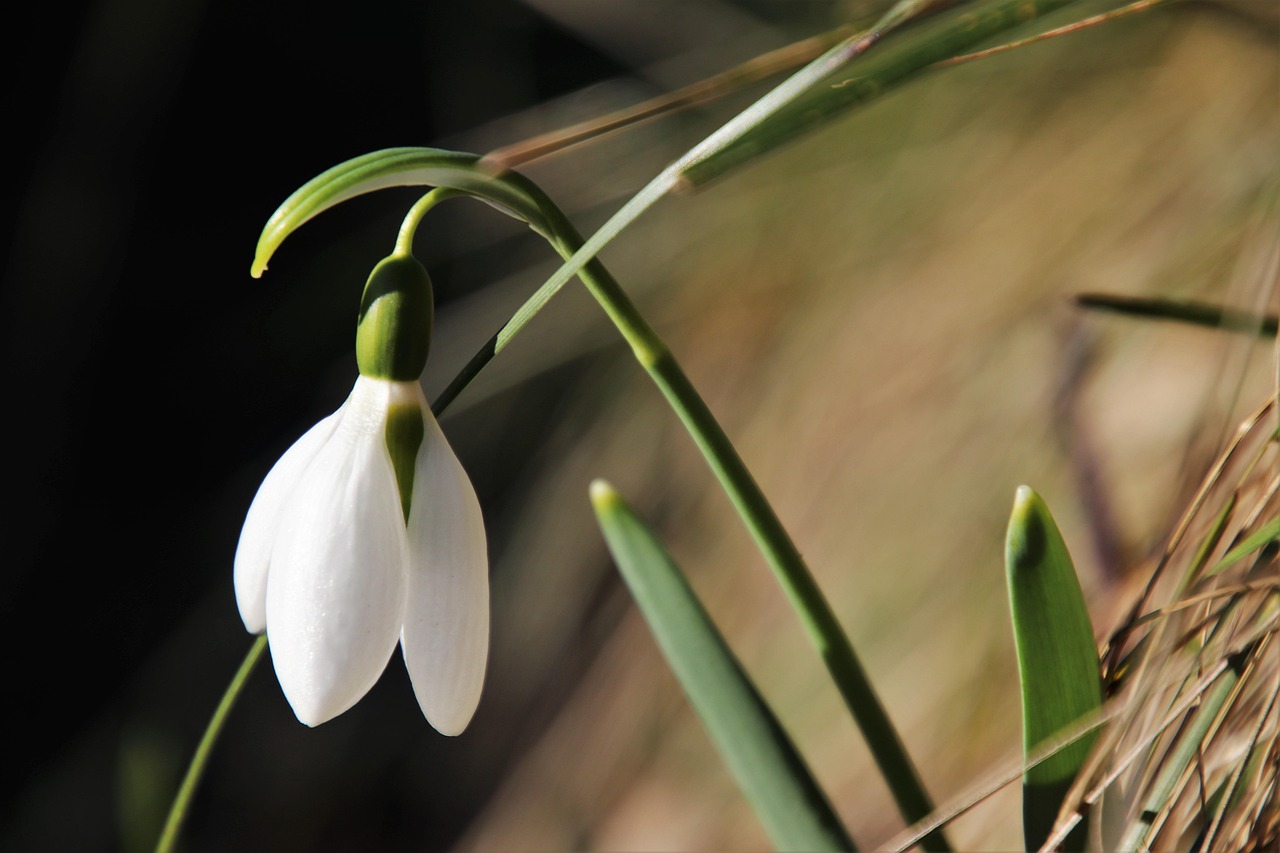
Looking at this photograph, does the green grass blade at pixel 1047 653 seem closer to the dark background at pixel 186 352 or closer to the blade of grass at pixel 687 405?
the blade of grass at pixel 687 405

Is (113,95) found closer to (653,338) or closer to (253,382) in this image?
(253,382)

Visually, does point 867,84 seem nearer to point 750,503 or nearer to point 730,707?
point 750,503

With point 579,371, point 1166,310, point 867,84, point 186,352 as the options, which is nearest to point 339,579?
point 867,84

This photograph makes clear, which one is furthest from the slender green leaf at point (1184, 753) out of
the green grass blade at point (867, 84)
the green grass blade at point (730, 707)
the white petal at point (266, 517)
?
the white petal at point (266, 517)

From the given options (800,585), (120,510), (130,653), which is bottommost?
(800,585)

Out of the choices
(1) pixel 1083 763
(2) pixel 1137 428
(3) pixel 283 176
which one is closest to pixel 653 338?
(1) pixel 1083 763

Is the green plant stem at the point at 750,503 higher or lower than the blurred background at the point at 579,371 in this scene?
lower
